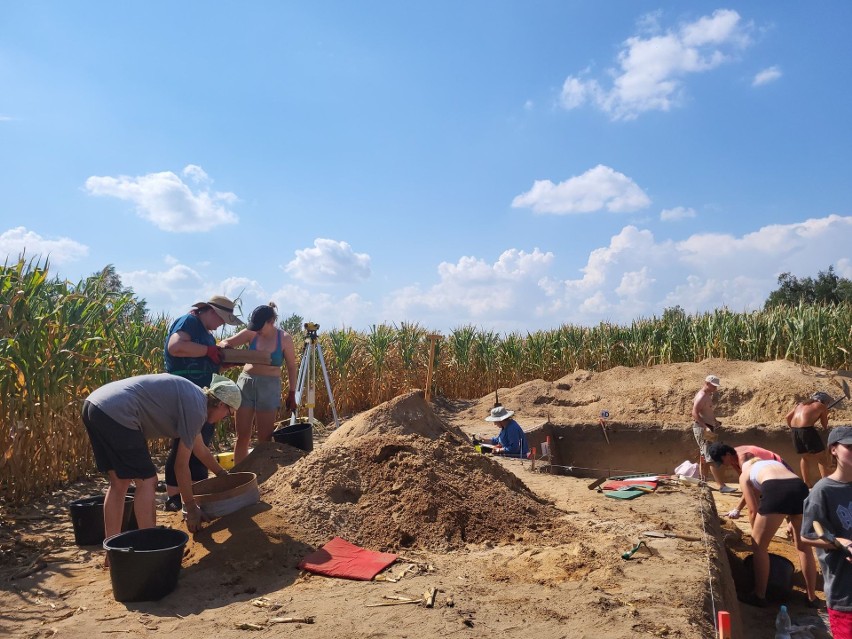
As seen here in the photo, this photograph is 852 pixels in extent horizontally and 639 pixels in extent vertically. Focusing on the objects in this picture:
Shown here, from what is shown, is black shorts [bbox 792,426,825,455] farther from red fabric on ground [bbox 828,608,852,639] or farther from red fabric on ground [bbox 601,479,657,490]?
red fabric on ground [bbox 828,608,852,639]

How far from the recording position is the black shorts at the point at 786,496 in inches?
180

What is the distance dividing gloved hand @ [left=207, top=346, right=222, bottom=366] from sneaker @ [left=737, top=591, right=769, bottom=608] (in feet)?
15.6

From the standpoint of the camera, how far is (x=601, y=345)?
17.2m

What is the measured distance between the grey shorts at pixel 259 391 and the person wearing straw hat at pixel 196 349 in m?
0.40

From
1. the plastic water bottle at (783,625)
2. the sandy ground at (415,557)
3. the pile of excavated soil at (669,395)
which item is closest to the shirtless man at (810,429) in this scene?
the sandy ground at (415,557)

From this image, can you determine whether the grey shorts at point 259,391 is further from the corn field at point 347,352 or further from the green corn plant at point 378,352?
the green corn plant at point 378,352

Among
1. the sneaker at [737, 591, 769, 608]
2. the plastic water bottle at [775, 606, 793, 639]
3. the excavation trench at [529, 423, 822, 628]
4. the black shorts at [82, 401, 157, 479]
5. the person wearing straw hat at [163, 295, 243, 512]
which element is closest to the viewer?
the black shorts at [82, 401, 157, 479]

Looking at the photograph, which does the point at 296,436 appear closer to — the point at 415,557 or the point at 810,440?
the point at 415,557

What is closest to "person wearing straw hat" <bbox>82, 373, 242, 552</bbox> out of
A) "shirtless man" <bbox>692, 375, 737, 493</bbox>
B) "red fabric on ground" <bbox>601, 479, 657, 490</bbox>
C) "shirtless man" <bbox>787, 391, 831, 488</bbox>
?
"red fabric on ground" <bbox>601, 479, 657, 490</bbox>

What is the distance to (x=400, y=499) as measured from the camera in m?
4.70

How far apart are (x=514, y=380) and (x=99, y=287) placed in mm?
12172

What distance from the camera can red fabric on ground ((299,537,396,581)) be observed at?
12.4ft

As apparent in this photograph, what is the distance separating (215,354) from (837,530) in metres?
4.37

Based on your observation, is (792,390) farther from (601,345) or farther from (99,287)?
(99,287)
